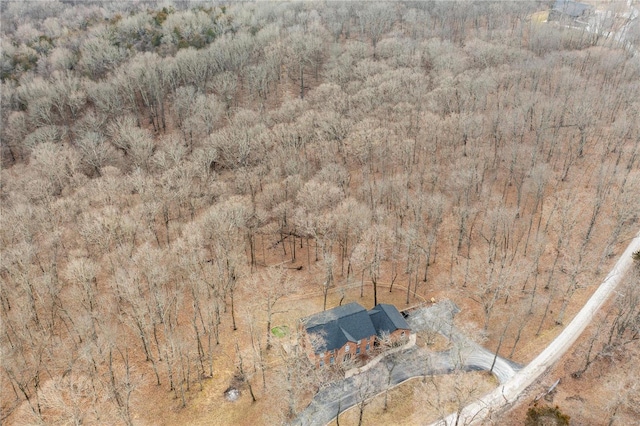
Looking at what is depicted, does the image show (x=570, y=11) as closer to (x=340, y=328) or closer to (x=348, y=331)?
(x=348, y=331)

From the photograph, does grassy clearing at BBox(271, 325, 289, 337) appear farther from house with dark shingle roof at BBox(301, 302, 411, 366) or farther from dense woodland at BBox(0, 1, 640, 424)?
house with dark shingle roof at BBox(301, 302, 411, 366)

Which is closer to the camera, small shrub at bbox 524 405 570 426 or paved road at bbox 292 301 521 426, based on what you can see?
small shrub at bbox 524 405 570 426

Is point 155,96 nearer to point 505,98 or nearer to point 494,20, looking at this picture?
point 505,98

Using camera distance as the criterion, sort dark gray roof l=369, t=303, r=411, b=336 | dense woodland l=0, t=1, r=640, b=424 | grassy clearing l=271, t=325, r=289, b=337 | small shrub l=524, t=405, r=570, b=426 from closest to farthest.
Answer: small shrub l=524, t=405, r=570, b=426
dark gray roof l=369, t=303, r=411, b=336
dense woodland l=0, t=1, r=640, b=424
grassy clearing l=271, t=325, r=289, b=337

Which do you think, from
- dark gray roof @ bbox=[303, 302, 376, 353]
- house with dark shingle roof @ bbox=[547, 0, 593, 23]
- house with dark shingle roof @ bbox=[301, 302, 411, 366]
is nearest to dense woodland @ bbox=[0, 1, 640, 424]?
house with dark shingle roof @ bbox=[301, 302, 411, 366]

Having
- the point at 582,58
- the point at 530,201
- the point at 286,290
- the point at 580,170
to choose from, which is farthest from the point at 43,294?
the point at 582,58

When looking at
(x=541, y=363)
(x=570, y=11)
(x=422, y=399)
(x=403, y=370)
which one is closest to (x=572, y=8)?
(x=570, y=11)
